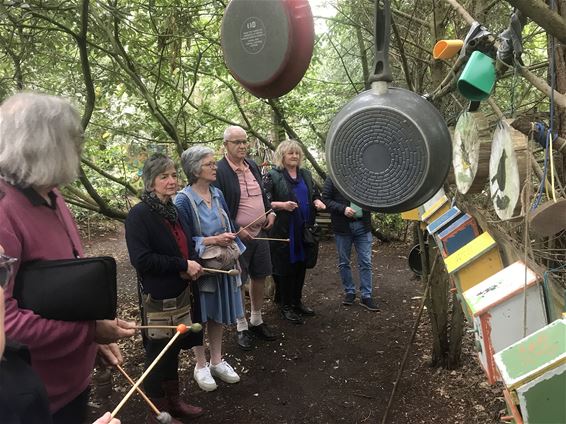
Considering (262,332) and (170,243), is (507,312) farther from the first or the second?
(262,332)

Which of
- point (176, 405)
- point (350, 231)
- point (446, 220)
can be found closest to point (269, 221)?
point (350, 231)

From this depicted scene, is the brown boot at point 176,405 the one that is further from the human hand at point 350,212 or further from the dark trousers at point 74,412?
the human hand at point 350,212

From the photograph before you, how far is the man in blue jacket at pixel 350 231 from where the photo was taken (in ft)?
14.0

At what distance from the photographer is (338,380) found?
328 centimetres

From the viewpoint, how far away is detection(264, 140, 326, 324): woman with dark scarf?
3957 mm

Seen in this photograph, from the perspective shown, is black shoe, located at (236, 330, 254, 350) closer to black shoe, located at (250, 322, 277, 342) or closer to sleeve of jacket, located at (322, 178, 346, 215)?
black shoe, located at (250, 322, 277, 342)

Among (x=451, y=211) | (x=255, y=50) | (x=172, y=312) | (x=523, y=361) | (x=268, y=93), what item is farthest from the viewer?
(x=172, y=312)

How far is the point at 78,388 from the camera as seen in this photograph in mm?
1553

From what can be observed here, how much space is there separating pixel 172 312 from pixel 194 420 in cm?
77

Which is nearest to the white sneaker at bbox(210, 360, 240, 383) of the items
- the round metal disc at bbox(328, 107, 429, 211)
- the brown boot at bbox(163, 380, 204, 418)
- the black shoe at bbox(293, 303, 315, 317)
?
the brown boot at bbox(163, 380, 204, 418)

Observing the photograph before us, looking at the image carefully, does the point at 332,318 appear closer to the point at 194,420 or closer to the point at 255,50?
the point at 194,420

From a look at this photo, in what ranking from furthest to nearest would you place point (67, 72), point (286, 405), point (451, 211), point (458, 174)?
point (67, 72) < point (286, 405) < point (451, 211) < point (458, 174)

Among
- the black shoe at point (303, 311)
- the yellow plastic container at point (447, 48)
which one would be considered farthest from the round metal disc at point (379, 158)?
the black shoe at point (303, 311)

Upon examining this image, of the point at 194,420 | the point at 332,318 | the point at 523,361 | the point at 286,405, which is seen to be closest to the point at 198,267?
the point at 194,420
